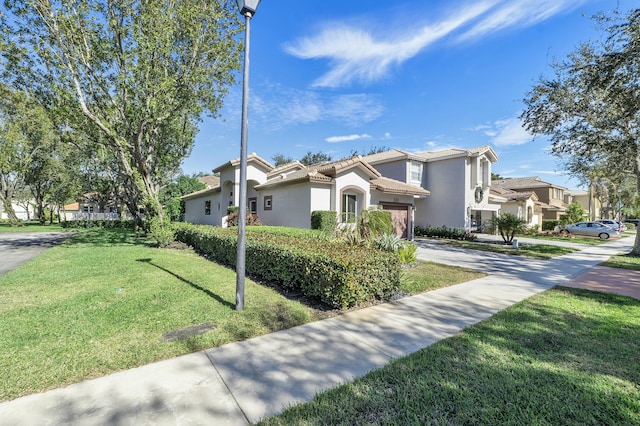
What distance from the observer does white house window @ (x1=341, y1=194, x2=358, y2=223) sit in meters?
15.3

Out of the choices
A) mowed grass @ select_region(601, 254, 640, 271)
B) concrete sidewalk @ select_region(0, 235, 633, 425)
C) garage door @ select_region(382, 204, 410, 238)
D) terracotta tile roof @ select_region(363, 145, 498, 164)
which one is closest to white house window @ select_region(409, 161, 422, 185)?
terracotta tile roof @ select_region(363, 145, 498, 164)

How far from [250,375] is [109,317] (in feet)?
11.0

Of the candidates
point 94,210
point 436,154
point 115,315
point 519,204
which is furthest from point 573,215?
point 94,210

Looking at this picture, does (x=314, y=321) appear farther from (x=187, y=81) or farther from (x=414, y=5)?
(x=187, y=81)

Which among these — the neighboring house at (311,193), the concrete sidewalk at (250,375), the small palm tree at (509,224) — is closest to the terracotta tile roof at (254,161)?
the neighboring house at (311,193)

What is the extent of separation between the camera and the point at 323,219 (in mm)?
13891

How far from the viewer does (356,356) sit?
3.77m

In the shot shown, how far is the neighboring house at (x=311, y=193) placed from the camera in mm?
14805

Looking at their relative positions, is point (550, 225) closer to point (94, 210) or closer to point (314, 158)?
point (314, 158)

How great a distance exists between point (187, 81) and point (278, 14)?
578 cm

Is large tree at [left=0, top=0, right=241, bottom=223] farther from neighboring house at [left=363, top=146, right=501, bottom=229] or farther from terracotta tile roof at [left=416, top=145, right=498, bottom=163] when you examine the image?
terracotta tile roof at [left=416, top=145, right=498, bottom=163]

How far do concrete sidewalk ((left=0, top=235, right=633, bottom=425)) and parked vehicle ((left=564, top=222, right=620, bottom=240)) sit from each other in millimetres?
30134

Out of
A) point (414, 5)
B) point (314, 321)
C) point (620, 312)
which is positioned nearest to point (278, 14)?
point (414, 5)

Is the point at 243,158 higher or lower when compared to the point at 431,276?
higher
